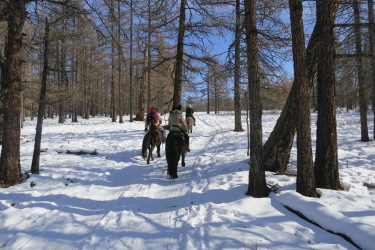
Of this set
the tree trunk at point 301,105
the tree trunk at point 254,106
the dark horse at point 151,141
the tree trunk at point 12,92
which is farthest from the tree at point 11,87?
the tree trunk at point 301,105

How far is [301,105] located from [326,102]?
122cm

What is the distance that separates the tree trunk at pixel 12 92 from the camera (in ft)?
17.9

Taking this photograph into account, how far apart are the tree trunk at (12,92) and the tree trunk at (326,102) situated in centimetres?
697

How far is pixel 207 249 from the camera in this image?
10.3ft

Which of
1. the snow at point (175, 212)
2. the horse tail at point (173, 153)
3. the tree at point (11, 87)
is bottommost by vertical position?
the snow at point (175, 212)

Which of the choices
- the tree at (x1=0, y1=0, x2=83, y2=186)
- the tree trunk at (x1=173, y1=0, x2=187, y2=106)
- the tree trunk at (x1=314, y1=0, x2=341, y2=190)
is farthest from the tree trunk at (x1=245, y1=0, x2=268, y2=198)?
the tree trunk at (x1=173, y1=0, x2=187, y2=106)

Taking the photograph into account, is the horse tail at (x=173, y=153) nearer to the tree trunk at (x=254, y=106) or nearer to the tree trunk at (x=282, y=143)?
the tree trunk at (x=254, y=106)

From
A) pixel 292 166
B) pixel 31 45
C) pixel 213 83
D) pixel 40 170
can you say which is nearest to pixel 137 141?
pixel 213 83

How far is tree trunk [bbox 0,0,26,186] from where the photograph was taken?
215 inches

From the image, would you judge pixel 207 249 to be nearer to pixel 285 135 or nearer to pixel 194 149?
pixel 285 135

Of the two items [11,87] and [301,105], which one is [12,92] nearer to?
[11,87]

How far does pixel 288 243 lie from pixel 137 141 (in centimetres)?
1084

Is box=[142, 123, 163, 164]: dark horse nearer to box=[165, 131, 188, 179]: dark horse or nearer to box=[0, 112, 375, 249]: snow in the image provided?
box=[0, 112, 375, 249]: snow

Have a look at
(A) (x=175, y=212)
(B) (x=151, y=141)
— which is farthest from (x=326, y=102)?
(B) (x=151, y=141)
